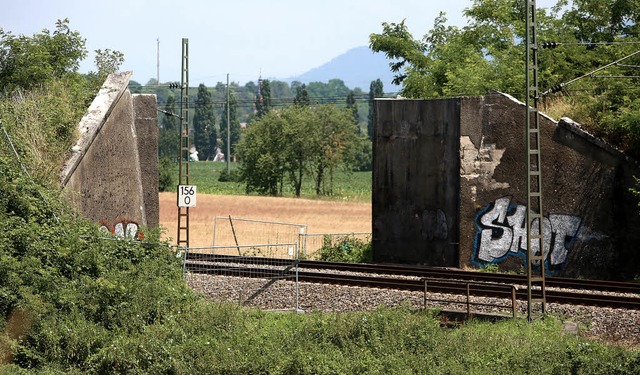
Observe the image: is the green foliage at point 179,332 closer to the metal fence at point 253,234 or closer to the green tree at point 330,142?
the metal fence at point 253,234

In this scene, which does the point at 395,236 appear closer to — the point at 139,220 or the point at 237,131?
the point at 139,220

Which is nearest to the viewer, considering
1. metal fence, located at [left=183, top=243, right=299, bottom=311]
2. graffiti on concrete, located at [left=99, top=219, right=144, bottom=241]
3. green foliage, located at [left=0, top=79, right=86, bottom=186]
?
metal fence, located at [left=183, top=243, right=299, bottom=311]

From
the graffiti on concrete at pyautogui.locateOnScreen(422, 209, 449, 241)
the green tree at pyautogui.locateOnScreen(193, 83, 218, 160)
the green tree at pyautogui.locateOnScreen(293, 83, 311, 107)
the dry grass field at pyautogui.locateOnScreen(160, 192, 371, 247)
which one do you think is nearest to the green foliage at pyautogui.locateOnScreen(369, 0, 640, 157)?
the graffiti on concrete at pyautogui.locateOnScreen(422, 209, 449, 241)

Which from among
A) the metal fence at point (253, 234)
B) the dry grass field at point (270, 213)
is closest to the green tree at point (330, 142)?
the dry grass field at point (270, 213)

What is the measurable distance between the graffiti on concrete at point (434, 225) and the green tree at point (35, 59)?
14.4 meters

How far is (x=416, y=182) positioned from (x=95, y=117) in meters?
10.2

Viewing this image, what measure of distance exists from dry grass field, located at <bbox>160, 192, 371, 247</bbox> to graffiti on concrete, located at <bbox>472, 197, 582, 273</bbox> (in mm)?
15882

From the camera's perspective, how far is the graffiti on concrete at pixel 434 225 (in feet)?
93.5

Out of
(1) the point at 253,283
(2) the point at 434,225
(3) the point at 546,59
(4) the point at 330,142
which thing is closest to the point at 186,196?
(1) the point at 253,283

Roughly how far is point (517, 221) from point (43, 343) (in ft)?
48.6

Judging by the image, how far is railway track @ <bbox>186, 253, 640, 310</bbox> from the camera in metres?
20.8

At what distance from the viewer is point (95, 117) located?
2853cm

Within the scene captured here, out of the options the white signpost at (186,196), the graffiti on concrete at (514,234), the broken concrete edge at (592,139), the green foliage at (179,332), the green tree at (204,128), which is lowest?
the green foliage at (179,332)

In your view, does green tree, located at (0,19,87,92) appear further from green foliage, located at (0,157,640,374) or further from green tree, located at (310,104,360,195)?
green tree, located at (310,104,360,195)
